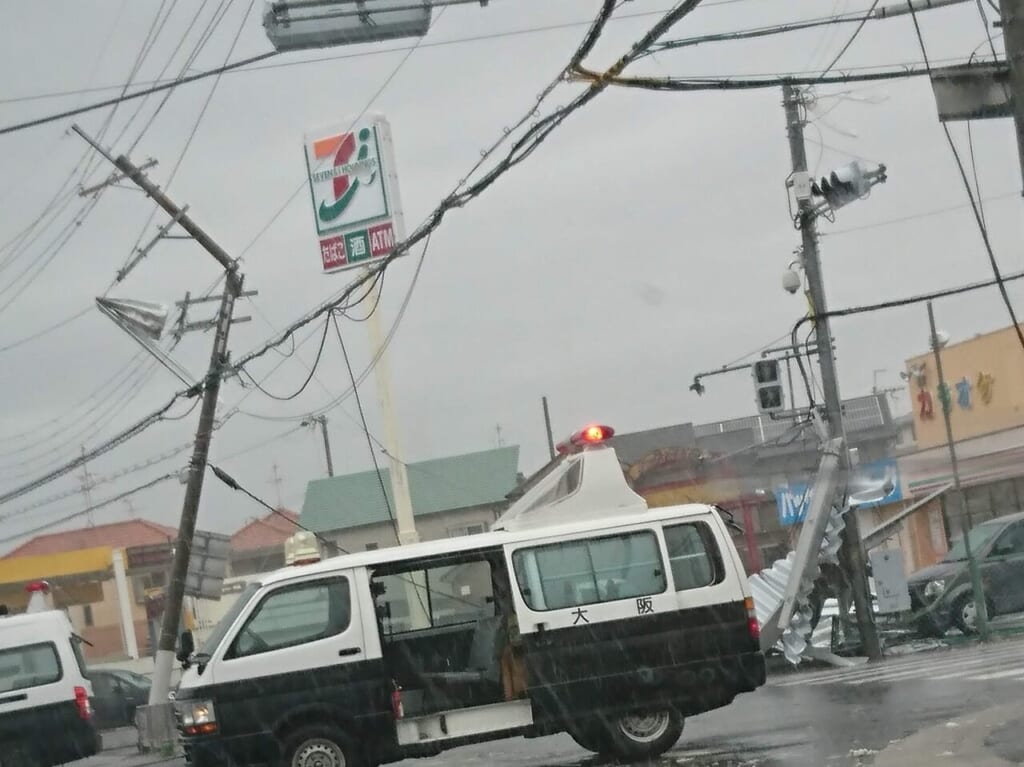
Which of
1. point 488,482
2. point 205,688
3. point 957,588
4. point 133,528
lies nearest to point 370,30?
point 205,688

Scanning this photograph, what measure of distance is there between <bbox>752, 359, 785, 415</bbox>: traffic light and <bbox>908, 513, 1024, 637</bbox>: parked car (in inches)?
143

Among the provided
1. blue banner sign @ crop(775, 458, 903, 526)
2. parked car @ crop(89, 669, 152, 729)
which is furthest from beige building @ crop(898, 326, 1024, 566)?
parked car @ crop(89, 669, 152, 729)

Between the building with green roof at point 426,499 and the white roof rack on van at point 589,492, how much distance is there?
40.7m

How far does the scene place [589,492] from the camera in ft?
40.9

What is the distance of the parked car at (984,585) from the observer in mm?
22672

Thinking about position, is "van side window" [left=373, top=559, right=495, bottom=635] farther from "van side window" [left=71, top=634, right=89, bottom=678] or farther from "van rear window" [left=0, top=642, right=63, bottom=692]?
"van side window" [left=71, top=634, right=89, bottom=678]

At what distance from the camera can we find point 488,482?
56.4 meters

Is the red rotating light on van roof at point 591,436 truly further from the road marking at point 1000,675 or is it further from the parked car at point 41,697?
the parked car at point 41,697

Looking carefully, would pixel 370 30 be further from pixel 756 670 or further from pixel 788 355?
pixel 788 355

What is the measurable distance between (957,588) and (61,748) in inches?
533

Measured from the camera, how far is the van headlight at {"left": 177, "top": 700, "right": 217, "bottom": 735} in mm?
11543

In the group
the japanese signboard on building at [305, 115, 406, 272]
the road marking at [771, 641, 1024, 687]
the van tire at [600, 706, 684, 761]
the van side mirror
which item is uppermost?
the japanese signboard on building at [305, 115, 406, 272]

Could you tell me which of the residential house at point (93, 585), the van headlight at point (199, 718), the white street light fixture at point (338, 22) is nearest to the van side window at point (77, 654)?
the van headlight at point (199, 718)

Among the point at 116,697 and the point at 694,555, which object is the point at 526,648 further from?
the point at 116,697
